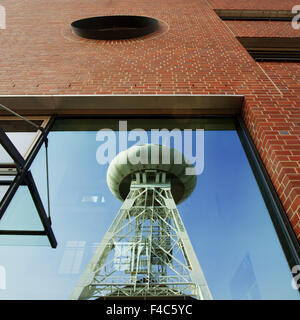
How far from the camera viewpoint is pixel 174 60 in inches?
164

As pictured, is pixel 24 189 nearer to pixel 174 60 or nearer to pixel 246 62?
pixel 174 60

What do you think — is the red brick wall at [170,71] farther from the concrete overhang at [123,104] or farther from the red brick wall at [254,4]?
the red brick wall at [254,4]

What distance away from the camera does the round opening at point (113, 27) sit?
499cm

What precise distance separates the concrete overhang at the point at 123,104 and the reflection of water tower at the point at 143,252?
0.58m

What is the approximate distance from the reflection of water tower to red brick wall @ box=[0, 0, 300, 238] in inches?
38.1

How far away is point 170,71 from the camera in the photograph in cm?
385

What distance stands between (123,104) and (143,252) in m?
8.41

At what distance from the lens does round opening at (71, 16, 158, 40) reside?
4.99m
